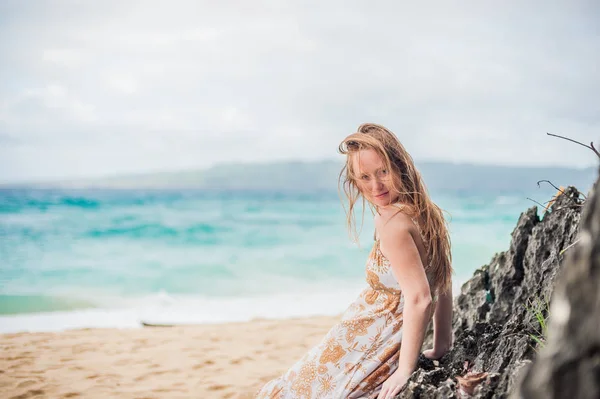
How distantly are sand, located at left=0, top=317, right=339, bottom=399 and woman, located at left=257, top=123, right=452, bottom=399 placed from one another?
228 cm

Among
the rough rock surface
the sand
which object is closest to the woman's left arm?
the rough rock surface

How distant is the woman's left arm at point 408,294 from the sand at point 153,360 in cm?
275

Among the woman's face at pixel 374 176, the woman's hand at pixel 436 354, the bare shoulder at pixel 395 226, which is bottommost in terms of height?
the woman's hand at pixel 436 354

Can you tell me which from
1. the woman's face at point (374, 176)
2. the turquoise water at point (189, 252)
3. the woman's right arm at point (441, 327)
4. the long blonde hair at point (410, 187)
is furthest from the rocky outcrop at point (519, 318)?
the turquoise water at point (189, 252)

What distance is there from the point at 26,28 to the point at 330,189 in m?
28.2

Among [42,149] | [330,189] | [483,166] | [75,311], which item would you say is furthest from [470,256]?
[42,149]

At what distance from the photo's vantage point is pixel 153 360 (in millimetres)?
6316

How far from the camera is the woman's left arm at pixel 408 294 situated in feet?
8.04

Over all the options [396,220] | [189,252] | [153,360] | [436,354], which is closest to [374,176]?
[396,220]

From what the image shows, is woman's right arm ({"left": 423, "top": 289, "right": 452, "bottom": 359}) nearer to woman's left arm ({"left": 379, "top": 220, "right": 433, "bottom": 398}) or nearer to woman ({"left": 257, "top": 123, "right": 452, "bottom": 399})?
woman ({"left": 257, "top": 123, "right": 452, "bottom": 399})

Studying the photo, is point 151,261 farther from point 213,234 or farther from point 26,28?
point 26,28

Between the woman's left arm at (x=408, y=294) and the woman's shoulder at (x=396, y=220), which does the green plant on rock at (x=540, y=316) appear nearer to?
the woman's left arm at (x=408, y=294)

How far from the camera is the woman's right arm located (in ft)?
10.1

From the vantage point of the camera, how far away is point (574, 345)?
2.65 ft
